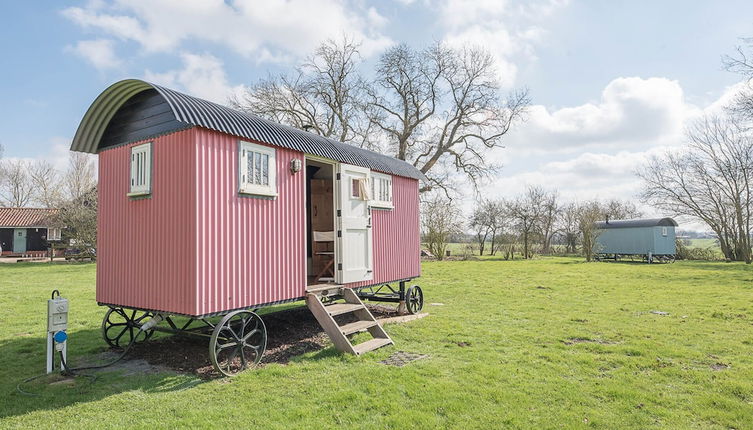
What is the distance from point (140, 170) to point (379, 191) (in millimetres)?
4124

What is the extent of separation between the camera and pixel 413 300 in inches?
356

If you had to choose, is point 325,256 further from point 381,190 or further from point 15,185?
point 15,185

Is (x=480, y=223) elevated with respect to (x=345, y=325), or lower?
elevated

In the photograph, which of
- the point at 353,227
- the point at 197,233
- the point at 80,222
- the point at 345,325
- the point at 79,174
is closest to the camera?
the point at 197,233

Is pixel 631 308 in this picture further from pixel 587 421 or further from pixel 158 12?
pixel 158 12

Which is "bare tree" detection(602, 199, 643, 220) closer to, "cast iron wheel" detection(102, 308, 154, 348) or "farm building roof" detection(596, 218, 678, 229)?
"farm building roof" detection(596, 218, 678, 229)

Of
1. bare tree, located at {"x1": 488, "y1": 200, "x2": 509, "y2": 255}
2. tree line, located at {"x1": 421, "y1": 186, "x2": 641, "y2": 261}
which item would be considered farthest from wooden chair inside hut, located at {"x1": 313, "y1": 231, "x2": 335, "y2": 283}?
bare tree, located at {"x1": 488, "y1": 200, "x2": 509, "y2": 255}

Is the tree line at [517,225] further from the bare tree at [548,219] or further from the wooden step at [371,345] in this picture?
the wooden step at [371,345]

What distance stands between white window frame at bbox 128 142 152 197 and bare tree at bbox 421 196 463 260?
65.6 ft

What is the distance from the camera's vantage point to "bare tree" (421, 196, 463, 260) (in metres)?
25.3

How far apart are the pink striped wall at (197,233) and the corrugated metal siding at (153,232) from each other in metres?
0.01

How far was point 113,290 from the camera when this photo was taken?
5.97m

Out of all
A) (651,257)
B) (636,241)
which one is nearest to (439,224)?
(636,241)

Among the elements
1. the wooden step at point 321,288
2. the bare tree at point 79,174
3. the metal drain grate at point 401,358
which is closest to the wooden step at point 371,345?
the metal drain grate at point 401,358
